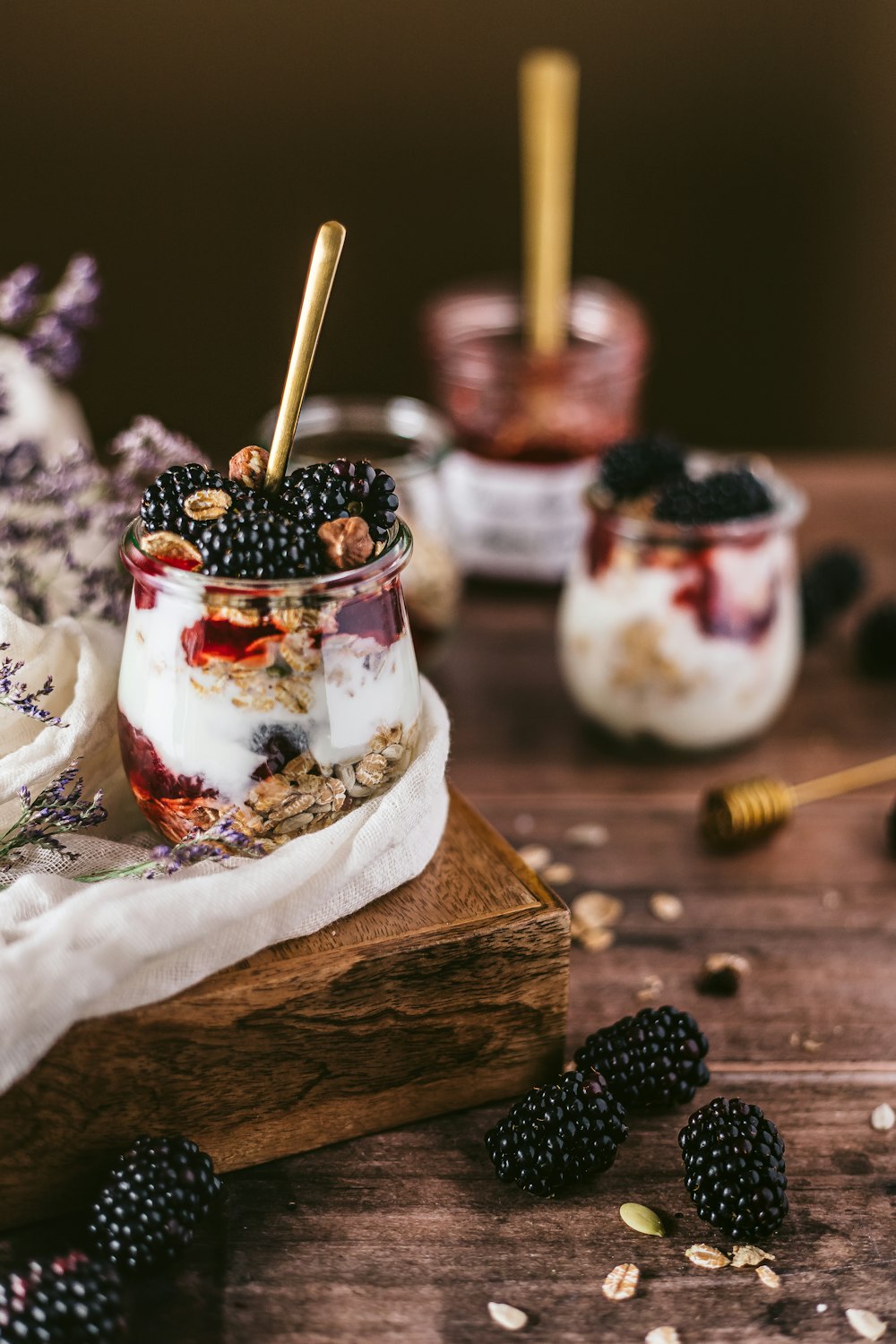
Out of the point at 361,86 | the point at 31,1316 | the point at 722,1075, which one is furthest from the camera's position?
the point at 361,86

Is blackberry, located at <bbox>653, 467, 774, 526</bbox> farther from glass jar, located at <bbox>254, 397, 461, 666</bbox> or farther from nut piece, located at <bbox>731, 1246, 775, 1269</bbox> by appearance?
nut piece, located at <bbox>731, 1246, 775, 1269</bbox>

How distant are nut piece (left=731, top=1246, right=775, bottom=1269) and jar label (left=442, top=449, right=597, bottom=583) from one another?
842 mm

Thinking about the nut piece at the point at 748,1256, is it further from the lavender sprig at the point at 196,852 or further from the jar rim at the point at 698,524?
the jar rim at the point at 698,524

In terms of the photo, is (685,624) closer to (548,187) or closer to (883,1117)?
(883,1117)

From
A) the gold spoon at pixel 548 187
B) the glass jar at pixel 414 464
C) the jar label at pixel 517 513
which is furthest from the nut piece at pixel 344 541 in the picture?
the gold spoon at pixel 548 187

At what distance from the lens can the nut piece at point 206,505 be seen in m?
0.71

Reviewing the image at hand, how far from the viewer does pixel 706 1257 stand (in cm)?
69

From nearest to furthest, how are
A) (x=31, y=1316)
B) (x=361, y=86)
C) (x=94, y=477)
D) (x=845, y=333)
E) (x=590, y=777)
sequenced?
(x=31, y=1316), (x=94, y=477), (x=590, y=777), (x=361, y=86), (x=845, y=333)

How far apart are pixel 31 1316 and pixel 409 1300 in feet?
0.61

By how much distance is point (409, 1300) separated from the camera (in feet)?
2.19

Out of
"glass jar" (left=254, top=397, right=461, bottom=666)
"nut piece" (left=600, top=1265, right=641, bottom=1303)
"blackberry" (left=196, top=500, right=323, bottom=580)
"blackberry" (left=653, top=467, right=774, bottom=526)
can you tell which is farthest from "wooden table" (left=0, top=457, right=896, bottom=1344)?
"blackberry" (left=196, top=500, right=323, bottom=580)

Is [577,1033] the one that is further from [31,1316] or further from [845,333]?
[845,333]

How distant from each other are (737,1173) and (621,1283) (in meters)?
0.08

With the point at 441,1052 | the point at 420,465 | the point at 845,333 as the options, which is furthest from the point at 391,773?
the point at 845,333
